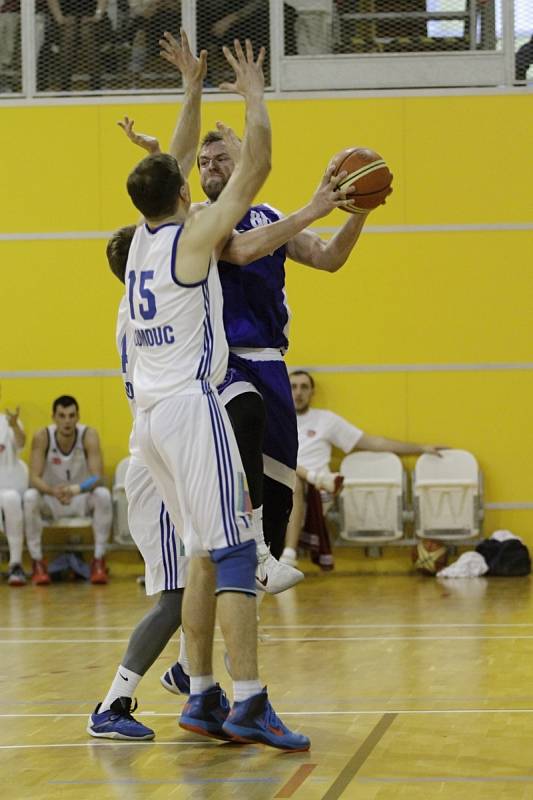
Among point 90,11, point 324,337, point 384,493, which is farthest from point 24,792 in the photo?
point 90,11

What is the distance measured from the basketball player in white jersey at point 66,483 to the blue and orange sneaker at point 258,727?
6.35 metres

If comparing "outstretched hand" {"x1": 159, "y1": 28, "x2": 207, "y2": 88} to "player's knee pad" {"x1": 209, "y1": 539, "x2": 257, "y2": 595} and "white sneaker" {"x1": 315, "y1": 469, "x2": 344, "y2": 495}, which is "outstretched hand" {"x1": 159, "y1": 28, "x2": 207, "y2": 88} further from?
"white sneaker" {"x1": 315, "y1": 469, "x2": 344, "y2": 495}

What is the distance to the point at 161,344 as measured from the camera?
421 cm

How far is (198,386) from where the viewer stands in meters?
4.17

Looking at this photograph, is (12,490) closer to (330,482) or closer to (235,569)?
(330,482)

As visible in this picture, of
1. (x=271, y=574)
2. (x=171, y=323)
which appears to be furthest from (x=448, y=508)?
(x=171, y=323)

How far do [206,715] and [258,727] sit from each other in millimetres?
338

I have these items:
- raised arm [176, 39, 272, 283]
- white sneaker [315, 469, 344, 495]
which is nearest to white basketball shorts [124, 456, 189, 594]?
raised arm [176, 39, 272, 283]

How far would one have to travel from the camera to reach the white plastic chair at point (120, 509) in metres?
10.6

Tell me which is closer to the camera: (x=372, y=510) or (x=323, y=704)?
(x=323, y=704)

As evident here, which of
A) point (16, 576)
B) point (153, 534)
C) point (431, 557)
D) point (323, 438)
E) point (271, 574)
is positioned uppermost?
point (153, 534)

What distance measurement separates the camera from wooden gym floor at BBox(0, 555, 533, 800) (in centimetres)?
381

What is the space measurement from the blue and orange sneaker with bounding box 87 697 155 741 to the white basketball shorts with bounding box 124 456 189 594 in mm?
419

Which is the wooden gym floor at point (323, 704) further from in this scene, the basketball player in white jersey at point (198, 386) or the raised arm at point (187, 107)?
the raised arm at point (187, 107)
